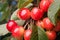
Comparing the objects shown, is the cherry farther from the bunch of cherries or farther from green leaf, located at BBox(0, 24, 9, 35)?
green leaf, located at BBox(0, 24, 9, 35)

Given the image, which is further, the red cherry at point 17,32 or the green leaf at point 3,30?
the green leaf at point 3,30

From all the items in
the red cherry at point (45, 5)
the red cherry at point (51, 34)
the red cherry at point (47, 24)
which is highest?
the red cherry at point (45, 5)

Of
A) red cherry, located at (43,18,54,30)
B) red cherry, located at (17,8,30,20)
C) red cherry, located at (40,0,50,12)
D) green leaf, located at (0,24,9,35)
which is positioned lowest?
green leaf, located at (0,24,9,35)

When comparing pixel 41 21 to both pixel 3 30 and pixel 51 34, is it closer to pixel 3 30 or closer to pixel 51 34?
pixel 51 34

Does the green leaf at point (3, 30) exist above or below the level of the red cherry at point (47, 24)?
below

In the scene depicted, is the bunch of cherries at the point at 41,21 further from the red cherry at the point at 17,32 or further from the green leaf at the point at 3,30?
the green leaf at the point at 3,30

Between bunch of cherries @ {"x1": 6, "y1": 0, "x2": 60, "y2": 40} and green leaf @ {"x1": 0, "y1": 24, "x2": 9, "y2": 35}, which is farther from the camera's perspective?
green leaf @ {"x1": 0, "y1": 24, "x2": 9, "y2": 35}

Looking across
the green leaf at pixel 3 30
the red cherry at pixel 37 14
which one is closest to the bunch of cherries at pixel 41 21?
the red cherry at pixel 37 14

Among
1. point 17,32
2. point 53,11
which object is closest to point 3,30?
point 17,32

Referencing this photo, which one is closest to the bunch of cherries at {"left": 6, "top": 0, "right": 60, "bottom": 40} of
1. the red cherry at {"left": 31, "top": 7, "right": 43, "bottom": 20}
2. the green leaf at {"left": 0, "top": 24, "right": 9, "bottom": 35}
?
the red cherry at {"left": 31, "top": 7, "right": 43, "bottom": 20}

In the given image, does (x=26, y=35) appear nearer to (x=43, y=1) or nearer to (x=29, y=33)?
(x=29, y=33)
